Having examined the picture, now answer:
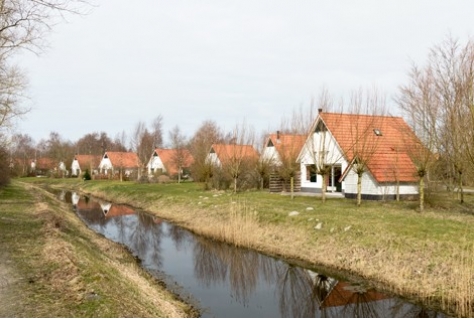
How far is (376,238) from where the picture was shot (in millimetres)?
12727

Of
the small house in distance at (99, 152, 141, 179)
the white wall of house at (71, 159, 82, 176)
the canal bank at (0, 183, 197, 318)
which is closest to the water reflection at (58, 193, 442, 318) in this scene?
the canal bank at (0, 183, 197, 318)

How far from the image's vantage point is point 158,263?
48.7 feet

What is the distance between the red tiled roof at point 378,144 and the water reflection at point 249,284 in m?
8.33

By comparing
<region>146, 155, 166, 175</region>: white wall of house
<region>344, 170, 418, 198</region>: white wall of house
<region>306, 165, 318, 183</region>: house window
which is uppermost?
<region>146, 155, 166, 175</region>: white wall of house

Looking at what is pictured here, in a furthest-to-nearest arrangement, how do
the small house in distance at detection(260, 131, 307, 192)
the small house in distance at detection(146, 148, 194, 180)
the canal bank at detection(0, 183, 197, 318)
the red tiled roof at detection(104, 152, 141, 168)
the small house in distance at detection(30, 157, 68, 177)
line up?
the small house in distance at detection(30, 157, 68, 177)
the red tiled roof at detection(104, 152, 141, 168)
the small house in distance at detection(146, 148, 194, 180)
the small house in distance at detection(260, 131, 307, 192)
the canal bank at detection(0, 183, 197, 318)

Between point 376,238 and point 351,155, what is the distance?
11.5 metres

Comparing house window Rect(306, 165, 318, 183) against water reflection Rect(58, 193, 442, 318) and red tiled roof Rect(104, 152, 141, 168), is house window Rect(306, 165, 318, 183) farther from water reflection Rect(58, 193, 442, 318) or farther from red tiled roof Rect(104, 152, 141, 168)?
red tiled roof Rect(104, 152, 141, 168)

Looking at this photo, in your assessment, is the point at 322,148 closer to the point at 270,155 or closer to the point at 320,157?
the point at 320,157

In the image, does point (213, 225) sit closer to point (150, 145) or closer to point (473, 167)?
point (473, 167)

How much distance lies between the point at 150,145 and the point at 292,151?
1741 inches

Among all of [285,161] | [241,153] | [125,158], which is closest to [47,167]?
[125,158]

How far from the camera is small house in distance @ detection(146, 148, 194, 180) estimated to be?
51.7m

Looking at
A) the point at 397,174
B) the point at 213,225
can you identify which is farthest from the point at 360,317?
the point at 397,174

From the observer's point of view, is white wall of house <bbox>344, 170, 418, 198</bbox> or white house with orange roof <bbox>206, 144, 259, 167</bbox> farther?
white house with orange roof <bbox>206, 144, 259, 167</bbox>
